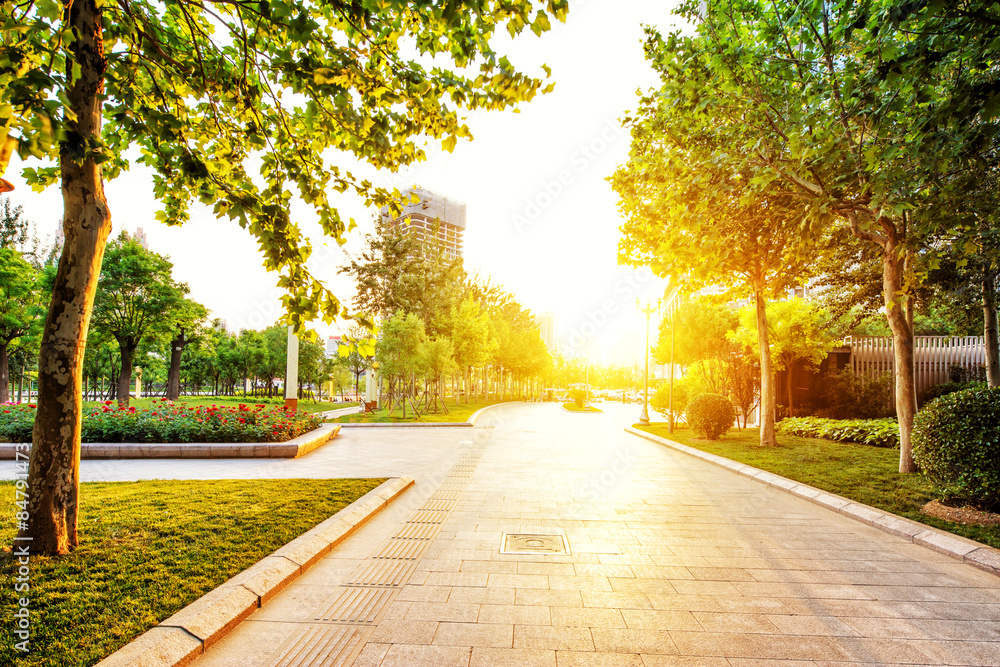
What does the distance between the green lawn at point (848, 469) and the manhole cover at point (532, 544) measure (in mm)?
4388

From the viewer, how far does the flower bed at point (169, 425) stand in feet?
36.0

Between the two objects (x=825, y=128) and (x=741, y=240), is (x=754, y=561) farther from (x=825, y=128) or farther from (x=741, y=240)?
(x=741, y=240)

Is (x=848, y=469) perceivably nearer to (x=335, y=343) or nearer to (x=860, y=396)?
(x=860, y=396)

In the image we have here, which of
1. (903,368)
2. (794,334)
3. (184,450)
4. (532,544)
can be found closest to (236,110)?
(532,544)

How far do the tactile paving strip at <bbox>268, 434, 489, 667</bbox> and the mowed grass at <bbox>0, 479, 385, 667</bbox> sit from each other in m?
0.89

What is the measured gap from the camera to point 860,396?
57.6ft

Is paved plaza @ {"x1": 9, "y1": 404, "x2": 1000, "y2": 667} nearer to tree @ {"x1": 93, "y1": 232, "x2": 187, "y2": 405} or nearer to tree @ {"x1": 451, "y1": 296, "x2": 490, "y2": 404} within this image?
tree @ {"x1": 93, "y1": 232, "x2": 187, "y2": 405}

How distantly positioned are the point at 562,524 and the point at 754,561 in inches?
84.3

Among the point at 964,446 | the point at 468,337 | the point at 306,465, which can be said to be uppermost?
the point at 468,337

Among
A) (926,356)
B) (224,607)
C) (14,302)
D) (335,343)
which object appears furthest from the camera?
(335,343)

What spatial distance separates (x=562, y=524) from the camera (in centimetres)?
605

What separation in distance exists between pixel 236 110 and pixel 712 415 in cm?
1411

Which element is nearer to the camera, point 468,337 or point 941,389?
point 941,389
